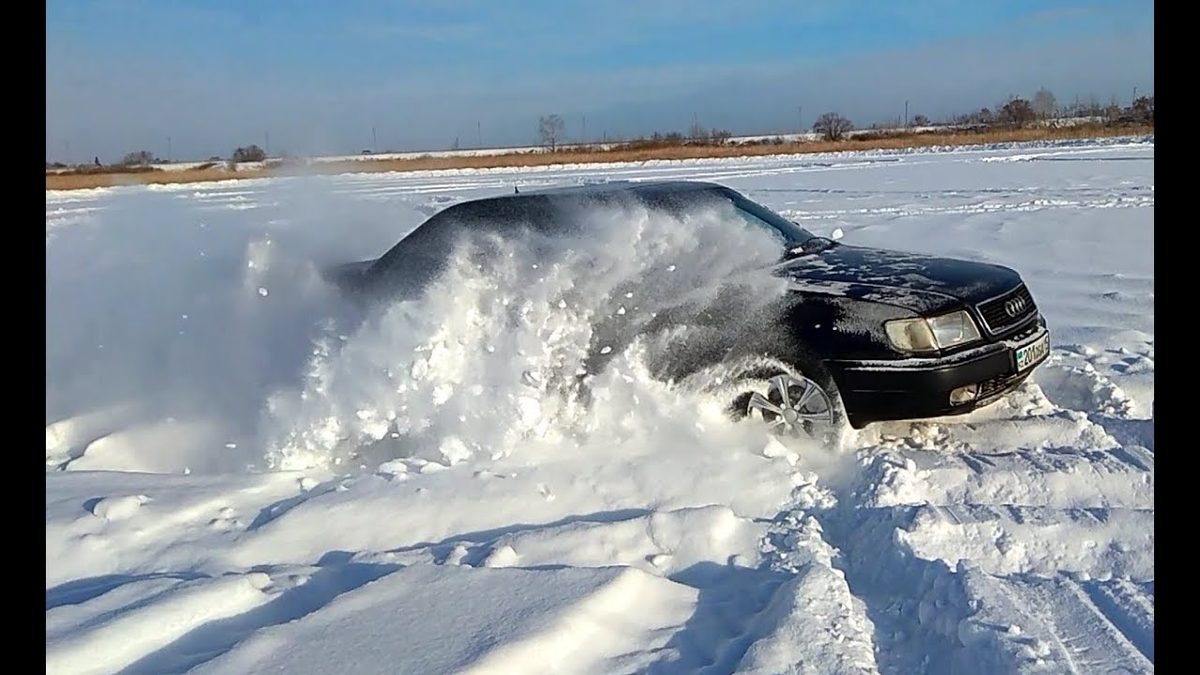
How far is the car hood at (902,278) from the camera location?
4172mm

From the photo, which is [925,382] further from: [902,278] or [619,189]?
[619,189]

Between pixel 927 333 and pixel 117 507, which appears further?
pixel 927 333

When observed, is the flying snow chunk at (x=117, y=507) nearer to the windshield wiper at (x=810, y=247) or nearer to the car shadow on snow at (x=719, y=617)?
the car shadow on snow at (x=719, y=617)

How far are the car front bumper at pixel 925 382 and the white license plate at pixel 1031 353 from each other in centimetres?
2

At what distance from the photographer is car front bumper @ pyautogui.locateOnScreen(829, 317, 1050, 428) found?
4.05 m

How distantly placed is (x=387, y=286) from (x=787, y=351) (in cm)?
243

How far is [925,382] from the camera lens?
4.05 m

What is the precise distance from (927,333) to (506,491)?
2195mm

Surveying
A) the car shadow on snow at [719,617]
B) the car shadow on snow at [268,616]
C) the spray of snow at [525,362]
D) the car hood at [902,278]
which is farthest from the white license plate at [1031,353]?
the car shadow on snow at [268,616]

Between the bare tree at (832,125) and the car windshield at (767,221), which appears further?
the bare tree at (832,125)

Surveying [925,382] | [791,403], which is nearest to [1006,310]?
[925,382]

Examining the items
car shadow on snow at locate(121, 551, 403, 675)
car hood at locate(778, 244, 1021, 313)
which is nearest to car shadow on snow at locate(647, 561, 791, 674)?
car shadow on snow at locate(121, 551, 403, 675)
